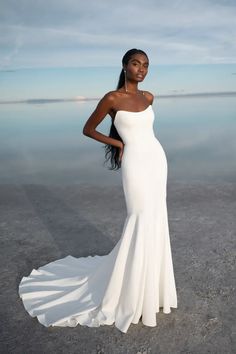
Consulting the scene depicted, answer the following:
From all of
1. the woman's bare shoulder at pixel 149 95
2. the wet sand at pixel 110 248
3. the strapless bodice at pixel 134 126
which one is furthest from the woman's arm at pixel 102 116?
the wet sand at pixel 110 248

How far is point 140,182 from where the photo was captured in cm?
388

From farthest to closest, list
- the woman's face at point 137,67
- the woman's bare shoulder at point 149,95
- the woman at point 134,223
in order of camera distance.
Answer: the woman's bare shoulder at point 149,95 → the woman at point 134,223 → the woman's face at point 137,67

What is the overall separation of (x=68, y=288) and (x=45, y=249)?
1.55 m

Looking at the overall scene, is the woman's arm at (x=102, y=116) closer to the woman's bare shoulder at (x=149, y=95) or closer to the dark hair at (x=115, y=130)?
the dark hair at (x=115, y=130)

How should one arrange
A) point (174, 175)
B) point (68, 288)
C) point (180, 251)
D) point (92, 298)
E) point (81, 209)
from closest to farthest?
point (92, 298), point (68, 288), point (180, 251), point (81, 209), point (174, 175)

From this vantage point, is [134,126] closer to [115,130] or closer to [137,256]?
[115,130]

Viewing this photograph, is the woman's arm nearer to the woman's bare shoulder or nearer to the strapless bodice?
the strapless bodice

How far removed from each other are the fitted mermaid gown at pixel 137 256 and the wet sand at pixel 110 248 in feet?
0.43

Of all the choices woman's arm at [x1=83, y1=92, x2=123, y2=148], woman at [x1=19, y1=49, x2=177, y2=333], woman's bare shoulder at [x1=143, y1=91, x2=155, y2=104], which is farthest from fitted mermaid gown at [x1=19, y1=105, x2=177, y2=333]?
woman's bare shoulder at [x1=143, y1=91, x2=155, y2=104]

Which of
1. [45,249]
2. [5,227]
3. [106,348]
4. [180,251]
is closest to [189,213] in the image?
[180,251]

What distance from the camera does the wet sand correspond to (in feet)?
12.5

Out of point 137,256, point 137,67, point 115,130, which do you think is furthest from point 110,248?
point 137,67

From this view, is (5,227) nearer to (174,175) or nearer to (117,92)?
(117,92)

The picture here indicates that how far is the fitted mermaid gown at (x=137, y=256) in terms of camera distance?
3893mm
